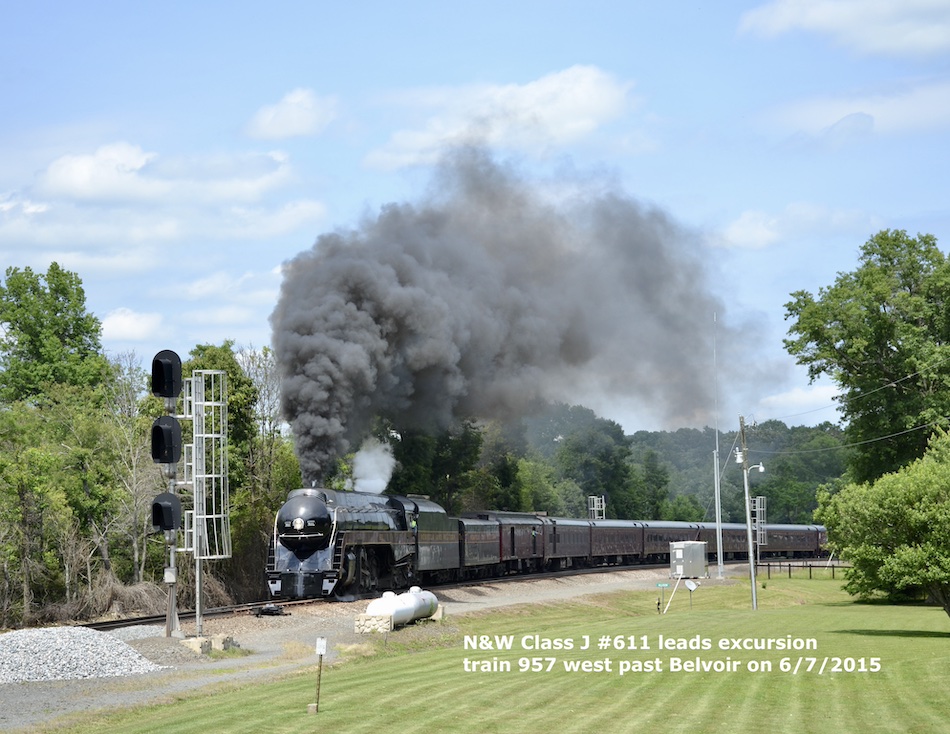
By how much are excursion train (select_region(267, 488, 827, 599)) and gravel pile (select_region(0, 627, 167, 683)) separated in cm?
968

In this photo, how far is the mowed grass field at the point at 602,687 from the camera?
1473 cm

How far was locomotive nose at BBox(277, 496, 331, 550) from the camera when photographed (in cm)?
3041

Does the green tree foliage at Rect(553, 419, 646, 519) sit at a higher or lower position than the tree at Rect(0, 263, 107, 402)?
lower

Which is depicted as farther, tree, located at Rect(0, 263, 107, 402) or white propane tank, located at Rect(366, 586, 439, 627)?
tree, located at Rect(0, 263, 107, 402)

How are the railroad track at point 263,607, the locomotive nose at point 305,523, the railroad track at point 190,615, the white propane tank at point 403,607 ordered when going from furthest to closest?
the locomotive nose at point 305,523 < the railroad track at point 263,607 < the railroad track at point 190,615 < the white propane tank at point 403,607

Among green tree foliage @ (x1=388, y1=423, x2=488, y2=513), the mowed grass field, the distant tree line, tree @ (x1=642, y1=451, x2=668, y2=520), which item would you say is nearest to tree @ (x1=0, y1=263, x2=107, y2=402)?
the distant tree line

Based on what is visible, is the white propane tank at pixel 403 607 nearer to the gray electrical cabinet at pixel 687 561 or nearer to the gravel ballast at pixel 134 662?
the gravel ballast at pixel 134 662

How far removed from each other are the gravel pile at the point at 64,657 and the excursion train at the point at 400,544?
9.68 m

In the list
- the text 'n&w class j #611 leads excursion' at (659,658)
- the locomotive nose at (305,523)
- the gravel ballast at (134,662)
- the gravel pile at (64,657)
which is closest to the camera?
the gravel ballast at (134,662)

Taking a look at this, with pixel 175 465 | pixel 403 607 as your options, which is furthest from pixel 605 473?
pixel 175 465

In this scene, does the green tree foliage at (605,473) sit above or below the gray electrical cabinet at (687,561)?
above

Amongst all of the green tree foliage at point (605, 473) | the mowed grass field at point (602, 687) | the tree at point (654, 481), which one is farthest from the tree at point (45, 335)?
the tree at point (654, 481)

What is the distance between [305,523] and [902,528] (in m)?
15.3

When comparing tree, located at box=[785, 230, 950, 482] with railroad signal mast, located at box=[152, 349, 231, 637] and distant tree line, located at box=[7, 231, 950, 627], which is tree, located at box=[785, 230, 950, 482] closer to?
distant tree line, located at box=[7, 231, 950, 627]
